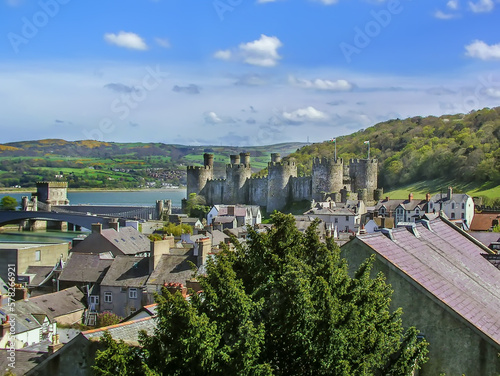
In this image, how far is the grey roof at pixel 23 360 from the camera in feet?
43.8

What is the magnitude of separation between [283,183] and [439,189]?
2126 centimetres

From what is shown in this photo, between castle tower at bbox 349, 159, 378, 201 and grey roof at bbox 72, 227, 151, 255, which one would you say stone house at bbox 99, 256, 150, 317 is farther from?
castle tower at bbox 349, 159, 378, 201

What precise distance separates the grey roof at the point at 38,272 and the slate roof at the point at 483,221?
95.0 feet

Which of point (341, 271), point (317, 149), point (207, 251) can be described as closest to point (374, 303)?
point (341, 271)

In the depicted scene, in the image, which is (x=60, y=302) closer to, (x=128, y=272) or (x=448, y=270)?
(x=128, y=272)

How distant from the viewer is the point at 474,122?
407 feet

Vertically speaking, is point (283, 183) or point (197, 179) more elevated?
point (197, 179)

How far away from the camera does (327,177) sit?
74125mm

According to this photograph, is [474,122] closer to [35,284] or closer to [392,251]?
[35,284]

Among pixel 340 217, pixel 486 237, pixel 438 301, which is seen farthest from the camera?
pixel 340 217

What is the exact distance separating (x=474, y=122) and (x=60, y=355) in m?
122

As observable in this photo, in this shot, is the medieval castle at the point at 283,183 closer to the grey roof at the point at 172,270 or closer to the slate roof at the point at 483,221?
the slate roof at the point at 483,221

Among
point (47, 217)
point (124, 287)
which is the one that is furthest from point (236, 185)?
point (124, 287)

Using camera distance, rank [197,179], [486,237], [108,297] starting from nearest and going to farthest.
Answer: [486,237] → [108,297] → [197,179]
